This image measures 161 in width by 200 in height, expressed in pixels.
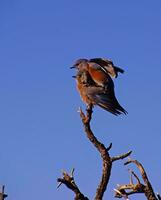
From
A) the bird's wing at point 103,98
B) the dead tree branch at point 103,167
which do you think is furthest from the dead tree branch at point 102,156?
the bird's wing at point 103,98

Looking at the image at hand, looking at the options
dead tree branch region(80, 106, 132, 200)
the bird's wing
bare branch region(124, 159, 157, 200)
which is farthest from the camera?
bare branch region(124, 159, 157, 200)

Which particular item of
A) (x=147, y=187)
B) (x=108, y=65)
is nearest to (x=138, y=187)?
(x=147, y=187)

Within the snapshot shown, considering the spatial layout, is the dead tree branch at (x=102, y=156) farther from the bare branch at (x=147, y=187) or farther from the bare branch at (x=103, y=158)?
the bare branch at (x=147, y=187)

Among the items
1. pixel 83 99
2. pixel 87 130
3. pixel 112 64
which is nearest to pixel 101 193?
pixel 87 130

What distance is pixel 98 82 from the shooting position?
12.0 meters

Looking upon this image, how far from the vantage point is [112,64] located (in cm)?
1238

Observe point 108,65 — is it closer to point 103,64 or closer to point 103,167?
point 103,64

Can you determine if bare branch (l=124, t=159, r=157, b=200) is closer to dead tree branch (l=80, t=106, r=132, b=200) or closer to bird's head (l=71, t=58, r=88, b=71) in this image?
dead tree branch (l=80, t=106, r=132, b=200)

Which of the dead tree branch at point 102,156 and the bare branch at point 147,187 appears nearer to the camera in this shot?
the dead tree branch at point 102,156

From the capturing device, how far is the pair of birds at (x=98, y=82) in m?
11.8

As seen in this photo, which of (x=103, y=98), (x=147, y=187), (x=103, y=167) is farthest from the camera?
(x=147, y=187)

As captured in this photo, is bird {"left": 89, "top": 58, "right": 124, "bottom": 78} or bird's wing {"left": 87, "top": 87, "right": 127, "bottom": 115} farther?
bird {"left": 89, "top": 58, "right": 124, "bottom": 78}

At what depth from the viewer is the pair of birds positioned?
11.8 meters

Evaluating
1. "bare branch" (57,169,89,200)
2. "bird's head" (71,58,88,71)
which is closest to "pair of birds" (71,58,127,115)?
"bird's head" (71,58,88,71)
